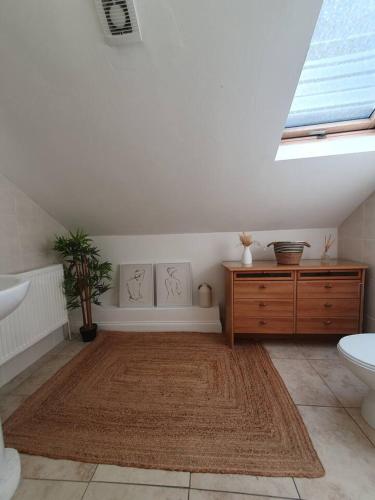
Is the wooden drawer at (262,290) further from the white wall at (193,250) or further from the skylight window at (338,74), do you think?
the skylight window at (338,74)

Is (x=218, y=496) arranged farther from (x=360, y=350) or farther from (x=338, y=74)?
(x=338, y=74)

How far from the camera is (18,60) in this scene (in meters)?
1.14

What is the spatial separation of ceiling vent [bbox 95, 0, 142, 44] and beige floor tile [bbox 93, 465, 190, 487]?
6.32ft

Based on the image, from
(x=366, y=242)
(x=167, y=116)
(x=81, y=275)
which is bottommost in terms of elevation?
(x=81, y=275)

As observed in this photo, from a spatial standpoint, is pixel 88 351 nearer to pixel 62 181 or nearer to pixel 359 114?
pixel 62 181

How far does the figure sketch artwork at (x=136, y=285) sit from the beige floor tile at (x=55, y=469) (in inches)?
57.0

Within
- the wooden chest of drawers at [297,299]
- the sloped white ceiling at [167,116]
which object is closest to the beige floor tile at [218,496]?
the wooden chest of drawers at [297,299]

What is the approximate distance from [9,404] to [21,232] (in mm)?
1215

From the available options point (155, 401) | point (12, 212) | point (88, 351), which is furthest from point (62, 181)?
point (155, 401)

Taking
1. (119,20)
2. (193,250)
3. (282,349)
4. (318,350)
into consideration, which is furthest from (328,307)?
(119,20)

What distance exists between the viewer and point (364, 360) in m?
1.07

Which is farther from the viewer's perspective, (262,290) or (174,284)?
(174,284)

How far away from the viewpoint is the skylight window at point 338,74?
1115 mm

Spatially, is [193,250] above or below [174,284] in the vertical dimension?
above
